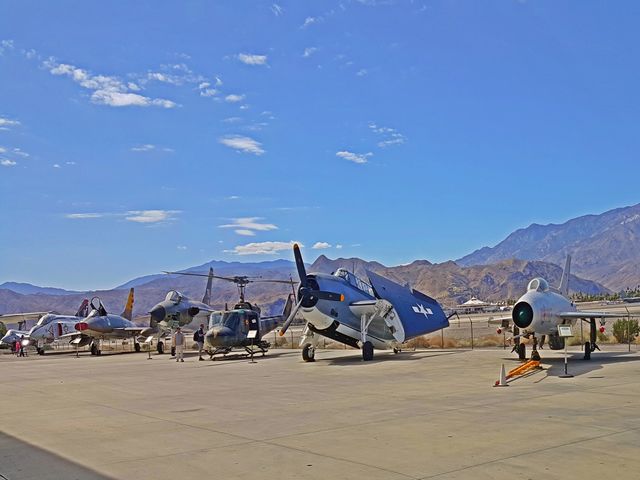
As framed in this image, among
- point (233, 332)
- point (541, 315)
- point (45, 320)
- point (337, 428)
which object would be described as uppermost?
point (541, 315)

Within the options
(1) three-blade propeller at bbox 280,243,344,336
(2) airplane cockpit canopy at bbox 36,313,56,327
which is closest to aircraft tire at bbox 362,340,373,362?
(1) three-blade propeller at bbox 280,243,344,336

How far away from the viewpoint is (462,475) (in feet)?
23.3

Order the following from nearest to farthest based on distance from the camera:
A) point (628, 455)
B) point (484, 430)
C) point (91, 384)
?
point (628, 455), point (484, 430), point (91, 384)

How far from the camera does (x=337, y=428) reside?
10422mm

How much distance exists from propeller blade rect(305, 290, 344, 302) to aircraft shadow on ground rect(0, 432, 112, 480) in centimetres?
1586

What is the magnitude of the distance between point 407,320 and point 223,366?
8.04 m

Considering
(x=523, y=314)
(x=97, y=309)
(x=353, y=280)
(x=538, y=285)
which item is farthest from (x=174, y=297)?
(x=523, y=314)

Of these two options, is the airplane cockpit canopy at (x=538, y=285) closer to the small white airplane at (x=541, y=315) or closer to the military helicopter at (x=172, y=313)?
the small white airplane at (x=541, y=315)

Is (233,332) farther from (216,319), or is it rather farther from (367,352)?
(367,352)

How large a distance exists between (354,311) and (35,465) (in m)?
18.9

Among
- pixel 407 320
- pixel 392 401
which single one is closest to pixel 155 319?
pixel 407 320

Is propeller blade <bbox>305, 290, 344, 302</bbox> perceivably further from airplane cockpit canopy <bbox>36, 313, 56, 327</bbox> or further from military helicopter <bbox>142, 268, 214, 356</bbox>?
airplane cockpit canopy <bbox>36, 313, 56, 327</bbox>

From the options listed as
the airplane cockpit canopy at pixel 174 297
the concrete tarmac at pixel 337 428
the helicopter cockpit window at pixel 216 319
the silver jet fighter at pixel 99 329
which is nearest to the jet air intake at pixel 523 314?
the concrete tarmac at pixel 337 428

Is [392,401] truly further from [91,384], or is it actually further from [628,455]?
[91,384]
